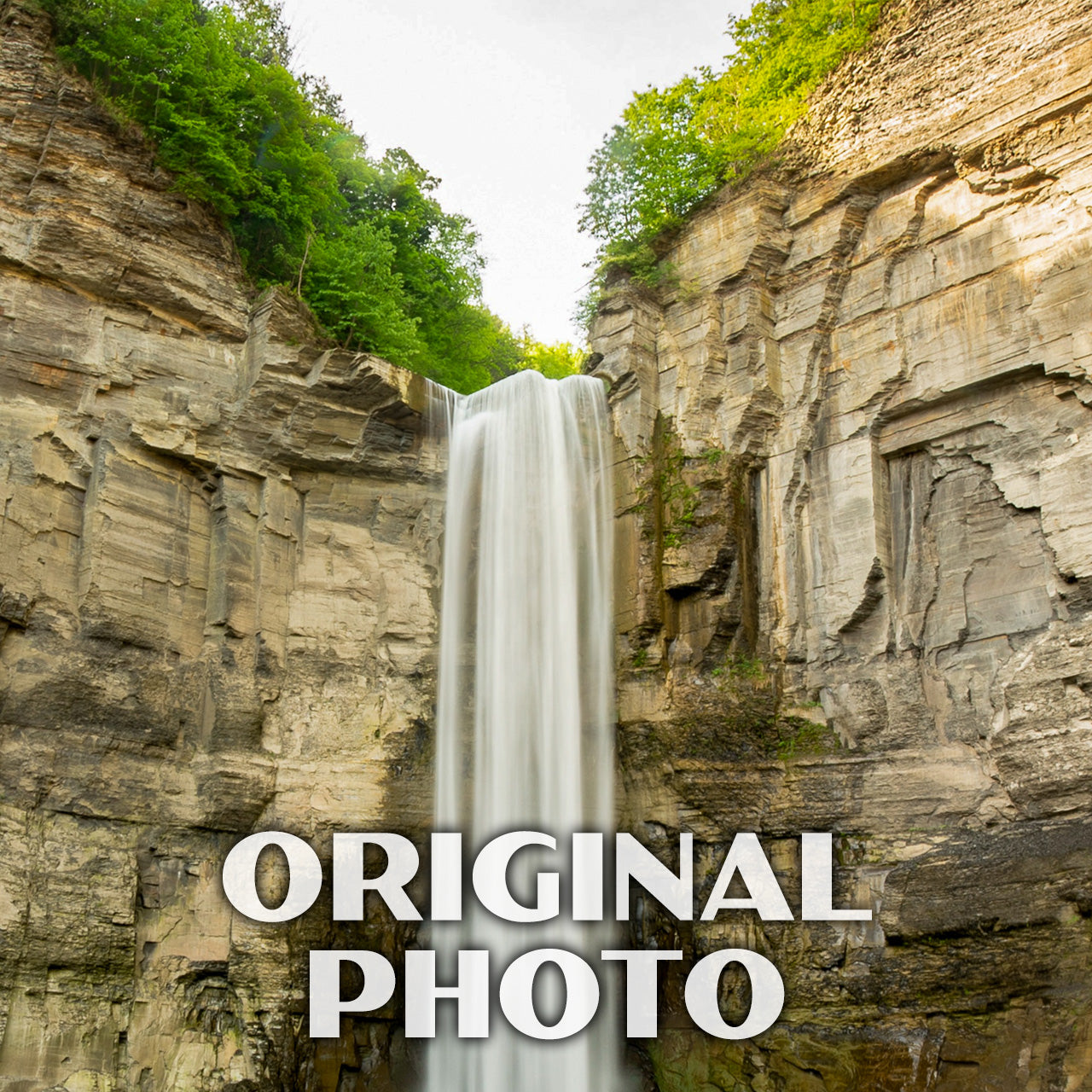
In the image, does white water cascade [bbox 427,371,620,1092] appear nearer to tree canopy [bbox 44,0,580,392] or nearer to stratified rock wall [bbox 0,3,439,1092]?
stratified rock wall [bbox 0,3,439,1092]

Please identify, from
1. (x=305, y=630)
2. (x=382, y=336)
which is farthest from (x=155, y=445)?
A: (x=382, y=336)

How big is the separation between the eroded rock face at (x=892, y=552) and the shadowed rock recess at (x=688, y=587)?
2.1 inches

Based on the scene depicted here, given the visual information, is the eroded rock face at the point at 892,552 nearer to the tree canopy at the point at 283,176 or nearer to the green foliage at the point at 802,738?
the green foliage at the point at 802,738

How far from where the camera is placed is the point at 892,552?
17.2 metres

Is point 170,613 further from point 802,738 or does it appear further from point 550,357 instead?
point 550,357

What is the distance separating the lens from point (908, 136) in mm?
18047

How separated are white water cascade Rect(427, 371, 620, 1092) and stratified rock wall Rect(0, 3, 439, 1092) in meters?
0.66

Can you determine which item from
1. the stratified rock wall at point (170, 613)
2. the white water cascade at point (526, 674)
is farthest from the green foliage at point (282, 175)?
the white water cascade at point (526, 674)

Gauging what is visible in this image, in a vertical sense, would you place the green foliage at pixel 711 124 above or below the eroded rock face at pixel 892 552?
above

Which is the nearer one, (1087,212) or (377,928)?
(1087,212)

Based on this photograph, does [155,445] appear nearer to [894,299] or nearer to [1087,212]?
[894,299]

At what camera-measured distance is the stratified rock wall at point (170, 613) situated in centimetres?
1491

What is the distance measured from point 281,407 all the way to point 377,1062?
9.24 meters

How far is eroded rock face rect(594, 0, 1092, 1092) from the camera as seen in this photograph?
1434 cm
